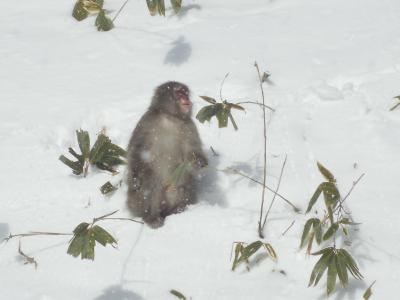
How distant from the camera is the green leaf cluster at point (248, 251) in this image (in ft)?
12.4

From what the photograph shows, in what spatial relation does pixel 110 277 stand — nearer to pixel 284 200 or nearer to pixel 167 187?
pixel 167 187

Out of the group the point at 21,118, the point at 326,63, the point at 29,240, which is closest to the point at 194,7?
the point at 326,63

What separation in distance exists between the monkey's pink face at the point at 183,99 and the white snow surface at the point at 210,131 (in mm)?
582

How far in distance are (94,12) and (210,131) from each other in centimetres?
191

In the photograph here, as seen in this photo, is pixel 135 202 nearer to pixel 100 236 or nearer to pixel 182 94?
pixel 182 94

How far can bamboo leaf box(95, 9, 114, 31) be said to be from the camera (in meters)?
6.31

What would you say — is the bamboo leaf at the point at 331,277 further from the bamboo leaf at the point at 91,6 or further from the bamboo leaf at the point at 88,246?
the bamboo leaf at the point at 91,6

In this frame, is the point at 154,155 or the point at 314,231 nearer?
the point at 314,231

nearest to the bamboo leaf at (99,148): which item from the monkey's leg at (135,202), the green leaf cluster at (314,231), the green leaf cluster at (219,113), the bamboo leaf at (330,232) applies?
the monkey's leg at (135,202)

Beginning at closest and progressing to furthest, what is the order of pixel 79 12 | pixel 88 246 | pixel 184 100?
pixel 88 246, pixel 184 100, pixel 79 12

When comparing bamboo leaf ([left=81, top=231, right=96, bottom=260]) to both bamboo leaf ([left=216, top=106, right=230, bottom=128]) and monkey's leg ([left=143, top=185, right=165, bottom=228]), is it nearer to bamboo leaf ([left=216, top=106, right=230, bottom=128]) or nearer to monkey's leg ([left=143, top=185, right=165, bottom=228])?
monkey's leg ([left=143, top=185, right=165, bottom=228])

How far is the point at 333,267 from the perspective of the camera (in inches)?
137

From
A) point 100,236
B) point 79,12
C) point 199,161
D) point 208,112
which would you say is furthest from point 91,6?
Result: point 100,236

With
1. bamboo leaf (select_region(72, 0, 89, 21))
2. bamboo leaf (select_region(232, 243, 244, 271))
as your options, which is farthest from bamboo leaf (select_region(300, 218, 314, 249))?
bamboo leaf (select_region(72, 0, 89, 21))
